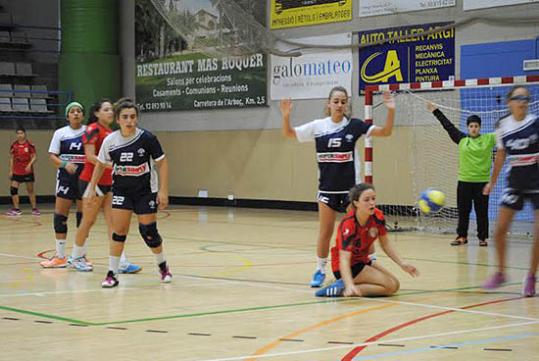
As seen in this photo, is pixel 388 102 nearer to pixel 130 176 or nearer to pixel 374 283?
pixel 374 283

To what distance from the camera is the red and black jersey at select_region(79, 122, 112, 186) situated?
11.1 meters

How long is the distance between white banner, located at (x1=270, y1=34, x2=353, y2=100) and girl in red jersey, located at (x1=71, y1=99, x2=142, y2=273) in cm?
1149

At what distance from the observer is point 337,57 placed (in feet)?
73.6

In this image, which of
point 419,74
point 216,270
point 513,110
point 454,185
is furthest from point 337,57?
point 513,110

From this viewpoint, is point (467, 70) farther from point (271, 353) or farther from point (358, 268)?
point (271, 353)

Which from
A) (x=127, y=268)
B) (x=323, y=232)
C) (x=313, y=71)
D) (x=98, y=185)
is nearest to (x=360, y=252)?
(x=323, y=232)

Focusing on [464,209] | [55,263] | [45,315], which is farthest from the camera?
[464,209]

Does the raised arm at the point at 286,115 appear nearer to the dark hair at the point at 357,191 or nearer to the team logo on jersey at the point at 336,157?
the team logo on jersey at the point at 336,157

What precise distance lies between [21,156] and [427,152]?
903 cm

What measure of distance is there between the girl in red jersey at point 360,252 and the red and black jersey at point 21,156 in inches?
570

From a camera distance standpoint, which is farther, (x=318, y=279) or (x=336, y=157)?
(x=318, y=279)

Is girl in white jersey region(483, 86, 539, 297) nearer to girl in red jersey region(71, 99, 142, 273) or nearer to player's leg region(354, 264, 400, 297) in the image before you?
player's leg region(354, 264, 400, 297)

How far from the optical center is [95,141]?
440 inches

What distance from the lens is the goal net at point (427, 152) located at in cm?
1773
